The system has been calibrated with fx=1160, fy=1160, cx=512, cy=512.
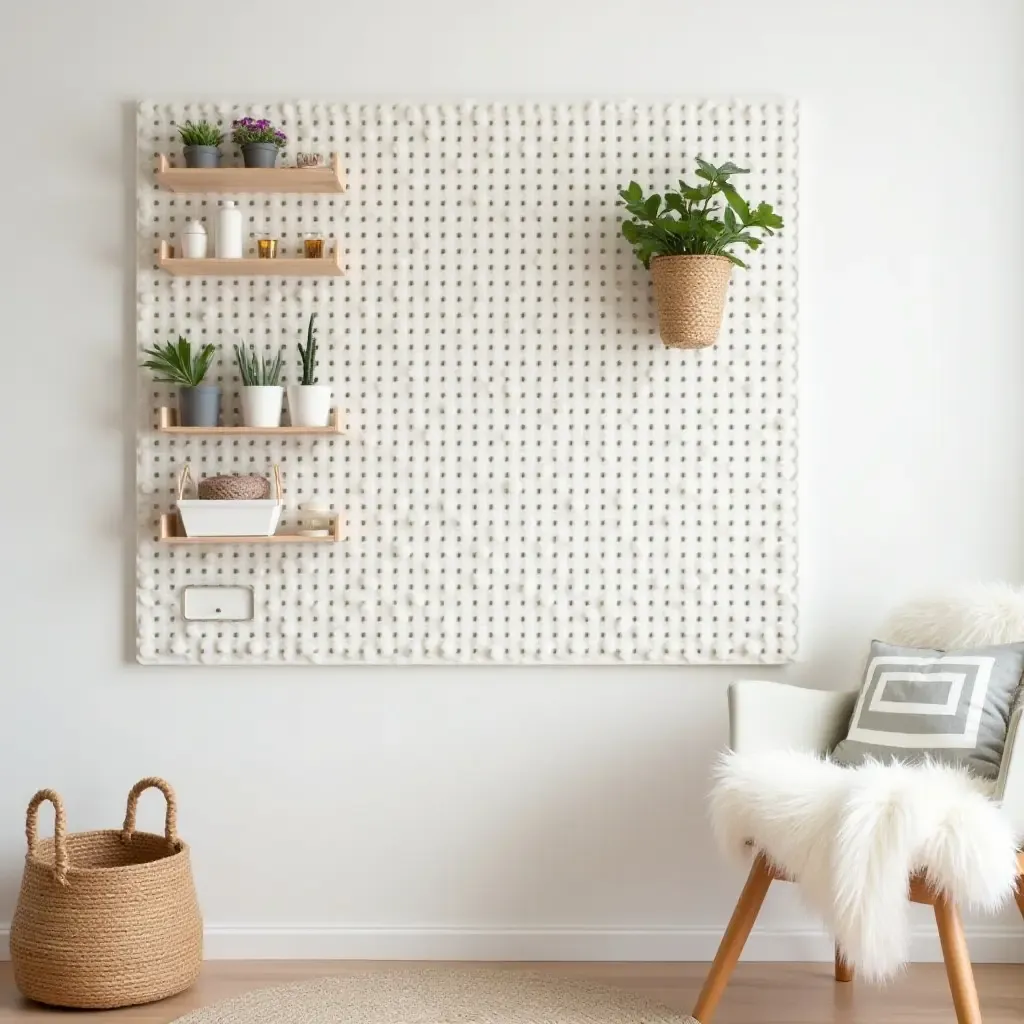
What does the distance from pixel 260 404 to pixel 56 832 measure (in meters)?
0.95

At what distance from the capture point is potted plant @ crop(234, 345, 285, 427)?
2477 millimetres

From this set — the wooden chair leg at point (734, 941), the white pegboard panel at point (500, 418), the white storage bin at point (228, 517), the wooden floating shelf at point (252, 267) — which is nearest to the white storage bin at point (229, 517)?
the white storage bin at point (228, 517)

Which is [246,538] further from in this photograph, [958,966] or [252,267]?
[958,966]

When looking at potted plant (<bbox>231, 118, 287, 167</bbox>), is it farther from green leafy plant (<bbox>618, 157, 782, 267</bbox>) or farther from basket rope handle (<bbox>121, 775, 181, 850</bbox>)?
basket rope handle (<bbox>121, 775, 181, 850</bbox>)

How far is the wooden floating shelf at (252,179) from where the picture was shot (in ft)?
8.02

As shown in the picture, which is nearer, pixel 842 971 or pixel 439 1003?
pixel 439 1003

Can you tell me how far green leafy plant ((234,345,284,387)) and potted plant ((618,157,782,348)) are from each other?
814 millimetres

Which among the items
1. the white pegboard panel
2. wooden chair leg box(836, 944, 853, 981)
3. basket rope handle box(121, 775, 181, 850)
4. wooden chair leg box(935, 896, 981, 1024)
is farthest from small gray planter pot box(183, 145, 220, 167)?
wooden chair leg box(836, 944, 853, 981)

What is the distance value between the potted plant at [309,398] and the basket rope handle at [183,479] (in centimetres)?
26

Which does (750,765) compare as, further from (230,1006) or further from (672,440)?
(230,1006)

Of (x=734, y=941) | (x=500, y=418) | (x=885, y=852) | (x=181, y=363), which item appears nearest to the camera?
(x=885, y=852)

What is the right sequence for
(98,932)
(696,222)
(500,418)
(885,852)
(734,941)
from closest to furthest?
(885,852) → (734,941) → (98,932) → (696,222) → (500,418)

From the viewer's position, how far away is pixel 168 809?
7.90ft

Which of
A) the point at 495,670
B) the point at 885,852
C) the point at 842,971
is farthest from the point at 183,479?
the point at 842,971
